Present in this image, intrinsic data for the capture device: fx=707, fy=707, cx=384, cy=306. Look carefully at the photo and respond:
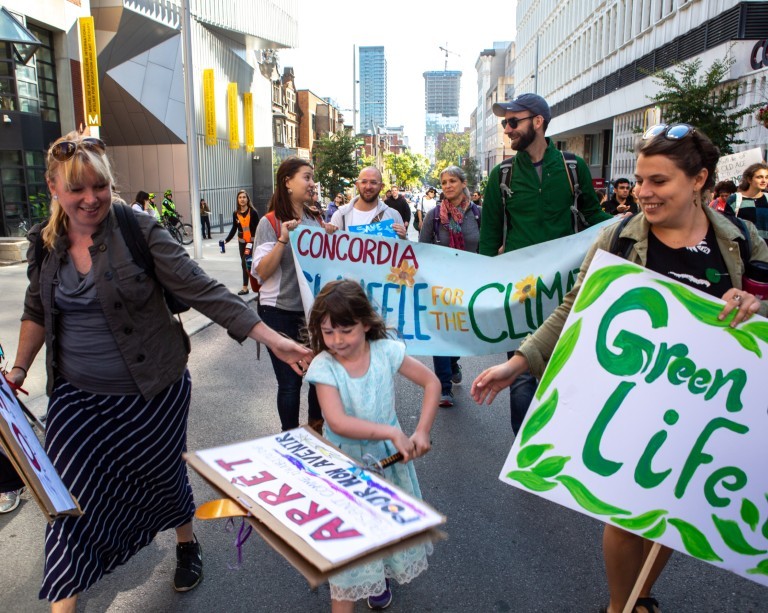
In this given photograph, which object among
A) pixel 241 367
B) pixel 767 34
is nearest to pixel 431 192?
pixel 767 34

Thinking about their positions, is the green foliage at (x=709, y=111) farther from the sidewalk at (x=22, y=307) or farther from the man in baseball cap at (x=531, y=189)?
the man in baseball cap at (x=531, y=189)

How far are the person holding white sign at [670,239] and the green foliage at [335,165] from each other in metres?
43.9

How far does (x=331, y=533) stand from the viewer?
1.71 m

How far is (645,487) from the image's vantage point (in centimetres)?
223

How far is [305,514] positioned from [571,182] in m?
Answer: 3.12

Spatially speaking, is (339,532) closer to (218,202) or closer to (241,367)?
(241,367)

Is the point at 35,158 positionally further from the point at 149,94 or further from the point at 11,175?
the point at 149,94

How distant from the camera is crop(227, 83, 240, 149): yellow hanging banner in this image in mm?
36062

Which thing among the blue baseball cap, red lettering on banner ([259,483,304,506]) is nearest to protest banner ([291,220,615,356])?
the blue baseball cap

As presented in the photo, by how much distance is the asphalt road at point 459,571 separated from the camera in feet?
10.2

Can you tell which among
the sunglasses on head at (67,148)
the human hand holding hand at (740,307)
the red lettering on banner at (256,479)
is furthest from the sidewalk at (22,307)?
the human hand holding hand at (740,307)

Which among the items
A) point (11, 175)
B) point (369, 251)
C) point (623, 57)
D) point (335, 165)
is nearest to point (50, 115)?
point (11, 175)

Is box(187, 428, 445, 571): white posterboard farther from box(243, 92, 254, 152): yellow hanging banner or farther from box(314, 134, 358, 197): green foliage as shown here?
box(314, 134, 358, 197): green foliage

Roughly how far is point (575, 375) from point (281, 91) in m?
Result: 68.3
